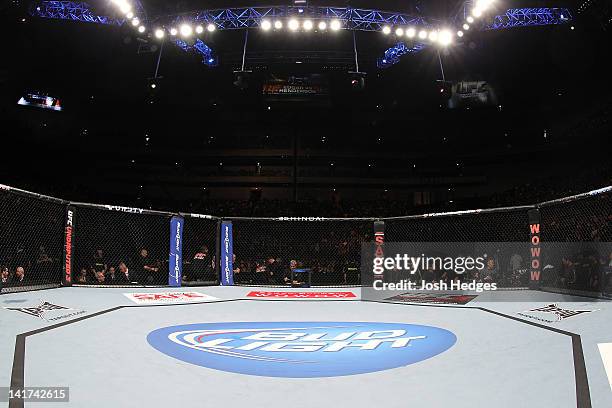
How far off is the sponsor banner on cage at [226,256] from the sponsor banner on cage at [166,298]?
1.81 m

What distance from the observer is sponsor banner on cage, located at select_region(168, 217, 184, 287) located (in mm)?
8031

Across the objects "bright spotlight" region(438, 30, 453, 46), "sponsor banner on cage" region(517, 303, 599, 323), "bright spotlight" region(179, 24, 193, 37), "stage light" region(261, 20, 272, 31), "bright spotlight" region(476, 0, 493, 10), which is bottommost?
"sponsor banner on cage" region(517, 303, 599, 323)

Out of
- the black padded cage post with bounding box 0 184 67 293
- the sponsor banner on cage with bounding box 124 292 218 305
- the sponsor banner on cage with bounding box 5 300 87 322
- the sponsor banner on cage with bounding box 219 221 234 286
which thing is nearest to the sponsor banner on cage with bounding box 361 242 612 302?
the sponsor banner on cage with bounding box 124 292 218 305

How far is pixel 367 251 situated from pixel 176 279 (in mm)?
3781

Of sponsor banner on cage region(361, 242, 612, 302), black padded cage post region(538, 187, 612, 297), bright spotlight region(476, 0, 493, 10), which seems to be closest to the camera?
black padded cage post region(538, 187, 612, 297)

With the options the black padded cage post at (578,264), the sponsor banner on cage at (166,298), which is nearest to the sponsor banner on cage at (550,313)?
the black padded cage post at (578,264)

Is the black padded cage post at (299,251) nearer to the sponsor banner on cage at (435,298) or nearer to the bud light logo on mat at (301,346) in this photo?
the sponsor banner on cage at (435,298)

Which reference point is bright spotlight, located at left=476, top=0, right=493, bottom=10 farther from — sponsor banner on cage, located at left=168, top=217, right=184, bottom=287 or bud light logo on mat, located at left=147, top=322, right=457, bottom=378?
bud light logo on mat, located at left=147, top=322, right=457, bottom=378

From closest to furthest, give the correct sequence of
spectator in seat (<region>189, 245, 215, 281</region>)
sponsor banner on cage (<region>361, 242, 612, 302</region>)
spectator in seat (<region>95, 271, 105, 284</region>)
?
sponsor banner on cage (<region>361, 242, 612, 302</region>) < spectator in seat (<region>95, 271, 105, 284</region>) < spectator in seat (<region>189, 245, 215, 281</region>)

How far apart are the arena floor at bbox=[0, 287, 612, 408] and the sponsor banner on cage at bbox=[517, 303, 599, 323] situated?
111 mm

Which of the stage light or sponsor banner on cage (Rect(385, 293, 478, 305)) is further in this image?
the stage light

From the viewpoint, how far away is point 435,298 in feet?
20.0

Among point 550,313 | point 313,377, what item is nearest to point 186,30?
point 550,313

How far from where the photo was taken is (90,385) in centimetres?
214
